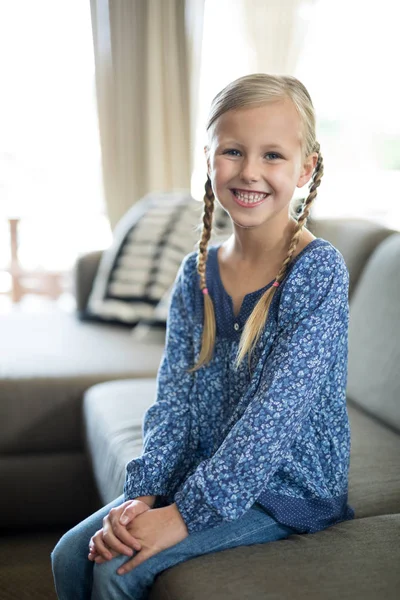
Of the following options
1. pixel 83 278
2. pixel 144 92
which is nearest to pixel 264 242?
pixel 83 278

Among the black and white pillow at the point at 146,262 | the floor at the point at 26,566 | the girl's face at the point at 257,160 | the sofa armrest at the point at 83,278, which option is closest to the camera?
the girl's face at the point at 257,160

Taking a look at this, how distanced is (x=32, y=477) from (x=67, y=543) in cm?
86

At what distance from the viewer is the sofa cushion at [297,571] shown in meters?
0.97

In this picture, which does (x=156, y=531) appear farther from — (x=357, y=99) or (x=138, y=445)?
(x=357, y=99)

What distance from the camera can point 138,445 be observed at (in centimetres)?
156

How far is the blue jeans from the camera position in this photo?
1.08 m

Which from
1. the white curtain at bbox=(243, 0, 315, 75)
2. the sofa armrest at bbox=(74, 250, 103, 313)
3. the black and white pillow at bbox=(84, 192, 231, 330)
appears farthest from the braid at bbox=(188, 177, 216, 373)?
the white curtain at bbox=(243, 0, 315, 75)

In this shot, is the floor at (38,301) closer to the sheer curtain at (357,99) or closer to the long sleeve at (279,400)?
the sheer curtain at (357,99)

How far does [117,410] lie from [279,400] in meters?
0.75

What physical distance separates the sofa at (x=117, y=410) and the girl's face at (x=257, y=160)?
1.78 ft

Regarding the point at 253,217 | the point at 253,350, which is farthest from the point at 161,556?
the point at 253,217

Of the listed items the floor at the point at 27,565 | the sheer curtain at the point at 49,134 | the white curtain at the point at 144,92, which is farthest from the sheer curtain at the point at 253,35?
the floor at the point at 27,565

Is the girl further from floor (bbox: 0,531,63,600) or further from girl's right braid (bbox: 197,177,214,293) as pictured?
floor (bbox: 0,531,63,600)

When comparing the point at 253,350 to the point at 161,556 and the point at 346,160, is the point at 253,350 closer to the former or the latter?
the point at 161,556
